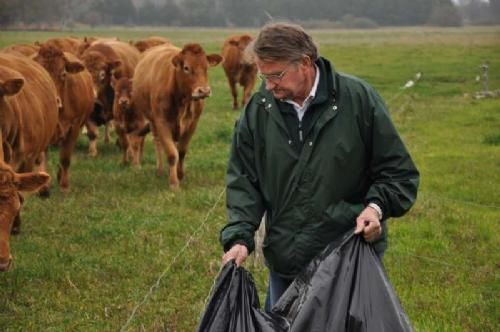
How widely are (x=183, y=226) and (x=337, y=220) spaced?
208 inches

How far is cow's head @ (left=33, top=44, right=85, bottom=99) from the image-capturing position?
11.7m

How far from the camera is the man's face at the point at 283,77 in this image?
3918 millimetres

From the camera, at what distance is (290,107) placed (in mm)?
4090

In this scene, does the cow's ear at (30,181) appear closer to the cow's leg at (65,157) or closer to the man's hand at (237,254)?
the man's hand at (237,254)

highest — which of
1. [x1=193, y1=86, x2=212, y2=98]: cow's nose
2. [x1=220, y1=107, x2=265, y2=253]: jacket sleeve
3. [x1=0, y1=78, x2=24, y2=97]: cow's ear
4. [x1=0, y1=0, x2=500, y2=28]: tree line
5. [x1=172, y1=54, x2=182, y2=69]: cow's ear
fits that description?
[x1=220, y1=107, x2=265, y2=253]: jacket sleeve

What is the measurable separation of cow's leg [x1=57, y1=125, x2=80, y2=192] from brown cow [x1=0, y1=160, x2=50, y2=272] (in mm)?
5057

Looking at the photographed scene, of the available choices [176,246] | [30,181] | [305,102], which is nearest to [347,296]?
[305,102]

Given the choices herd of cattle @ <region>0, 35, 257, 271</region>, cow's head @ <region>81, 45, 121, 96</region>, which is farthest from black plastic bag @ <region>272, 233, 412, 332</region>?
cow's head @ <region>81, 45, 121, 96</region>

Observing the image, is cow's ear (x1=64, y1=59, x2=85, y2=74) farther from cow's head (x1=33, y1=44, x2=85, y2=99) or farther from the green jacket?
the green jacket

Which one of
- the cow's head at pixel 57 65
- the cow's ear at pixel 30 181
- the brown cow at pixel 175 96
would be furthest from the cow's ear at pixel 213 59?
the cow's ear at pixel 30 181

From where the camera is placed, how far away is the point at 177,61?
469 inches

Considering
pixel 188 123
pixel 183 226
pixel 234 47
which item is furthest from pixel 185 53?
pixel 234 47

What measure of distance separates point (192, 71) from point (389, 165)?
796 centimetres

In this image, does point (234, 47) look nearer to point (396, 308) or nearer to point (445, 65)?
point (445, 65)
